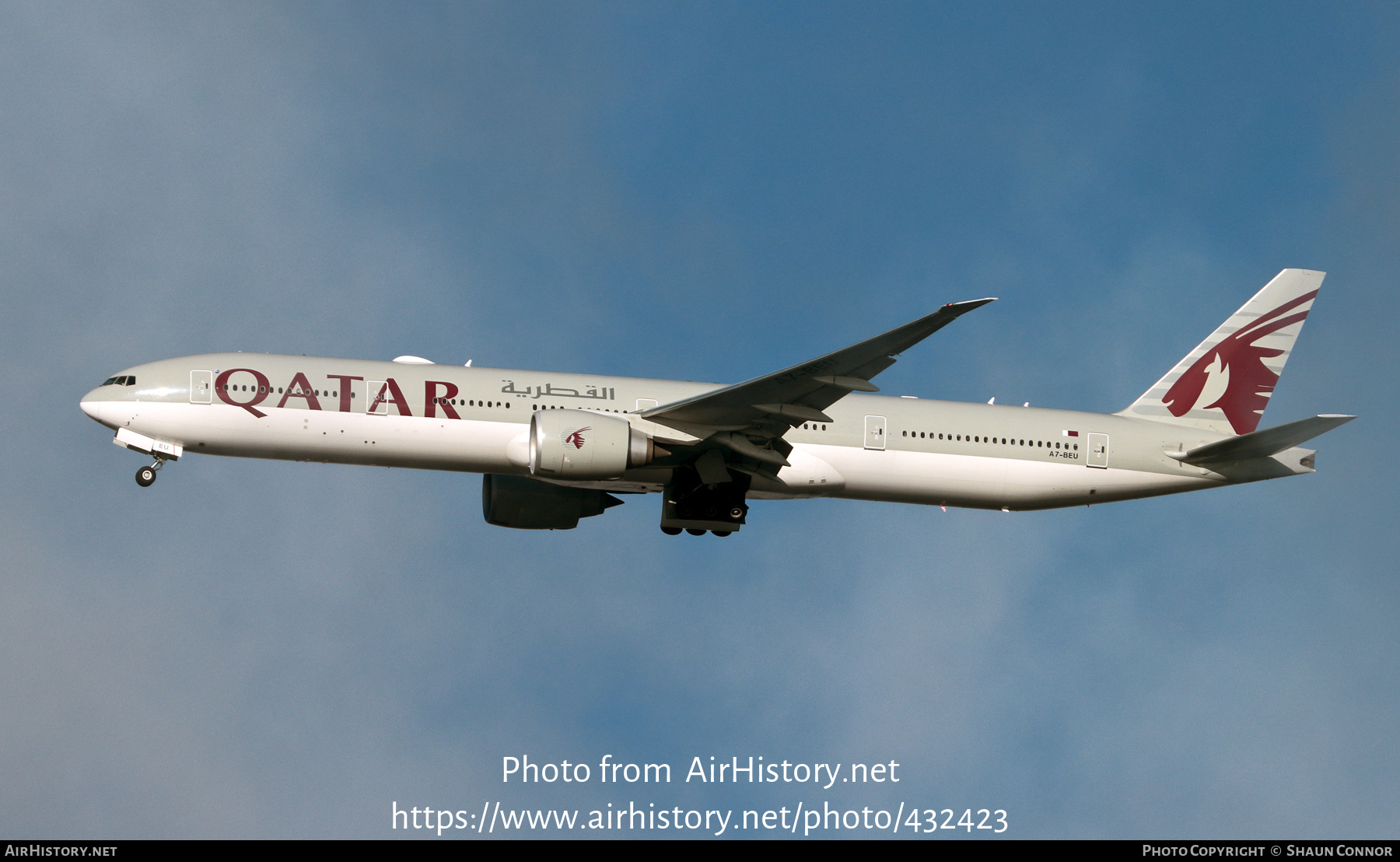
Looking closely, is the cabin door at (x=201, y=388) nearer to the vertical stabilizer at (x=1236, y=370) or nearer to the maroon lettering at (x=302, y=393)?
the maroon lettering at (x=302, y=393)

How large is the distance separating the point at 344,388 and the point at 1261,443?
2237cm

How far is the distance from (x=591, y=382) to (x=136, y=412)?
34.6ft

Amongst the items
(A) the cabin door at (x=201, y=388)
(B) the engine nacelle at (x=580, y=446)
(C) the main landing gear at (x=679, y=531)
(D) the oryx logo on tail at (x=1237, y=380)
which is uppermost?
(D) the oryx logo on tail at (x=1237, y=380)

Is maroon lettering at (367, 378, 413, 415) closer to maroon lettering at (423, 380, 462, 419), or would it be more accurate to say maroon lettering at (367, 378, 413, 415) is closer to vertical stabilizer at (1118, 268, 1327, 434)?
maroon lettering at (423, 380, 462, 419)

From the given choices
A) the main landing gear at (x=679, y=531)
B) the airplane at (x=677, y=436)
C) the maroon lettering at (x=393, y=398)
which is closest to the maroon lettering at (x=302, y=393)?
the airplane at (x=677, y=436)

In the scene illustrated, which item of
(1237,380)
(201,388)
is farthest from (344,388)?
(1237,380)

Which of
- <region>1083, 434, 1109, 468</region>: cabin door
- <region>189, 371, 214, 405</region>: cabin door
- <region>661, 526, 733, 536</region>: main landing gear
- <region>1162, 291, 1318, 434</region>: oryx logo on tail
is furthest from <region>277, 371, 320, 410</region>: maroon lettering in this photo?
<region>1162, 291, 1318, 434</region>: oryx logo on tail

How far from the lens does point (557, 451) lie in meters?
30.0

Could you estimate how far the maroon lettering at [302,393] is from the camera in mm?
31578

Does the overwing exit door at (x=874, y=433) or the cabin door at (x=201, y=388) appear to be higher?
the cabin door at (x=201, y=388)

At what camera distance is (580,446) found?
30125 mm

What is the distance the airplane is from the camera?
30703mm

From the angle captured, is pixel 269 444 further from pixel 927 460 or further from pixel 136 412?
pixel 927 460

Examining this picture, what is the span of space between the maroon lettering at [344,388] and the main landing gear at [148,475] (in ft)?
14.5
